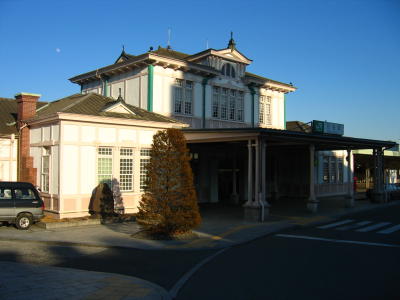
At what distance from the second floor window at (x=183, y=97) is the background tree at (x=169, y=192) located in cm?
919

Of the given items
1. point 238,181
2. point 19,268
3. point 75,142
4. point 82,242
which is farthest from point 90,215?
point 238,181

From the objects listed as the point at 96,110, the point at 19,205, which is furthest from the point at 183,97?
the point at 19,205

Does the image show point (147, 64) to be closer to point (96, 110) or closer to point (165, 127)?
point (165, 127)

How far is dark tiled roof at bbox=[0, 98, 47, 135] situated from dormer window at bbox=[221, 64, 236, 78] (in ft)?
37.2

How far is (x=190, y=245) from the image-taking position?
12.0 meters

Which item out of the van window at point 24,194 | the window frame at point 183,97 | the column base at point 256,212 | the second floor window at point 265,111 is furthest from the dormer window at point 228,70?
the van window at point 24,194

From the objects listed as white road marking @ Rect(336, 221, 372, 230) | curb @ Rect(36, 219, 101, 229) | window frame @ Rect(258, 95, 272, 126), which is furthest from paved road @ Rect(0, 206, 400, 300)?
window frame @ Rect(258, 95, 272, 126)

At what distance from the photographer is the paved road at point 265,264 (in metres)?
7.44

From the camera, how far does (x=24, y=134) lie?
61.7 feet

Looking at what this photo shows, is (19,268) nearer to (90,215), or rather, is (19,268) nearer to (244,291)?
(244,291)

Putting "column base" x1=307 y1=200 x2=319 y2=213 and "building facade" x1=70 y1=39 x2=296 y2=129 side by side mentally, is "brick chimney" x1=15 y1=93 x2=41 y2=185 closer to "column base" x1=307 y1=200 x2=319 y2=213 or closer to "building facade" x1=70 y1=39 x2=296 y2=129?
"building facade" x1=70 y1=39 x2=296 y2=129

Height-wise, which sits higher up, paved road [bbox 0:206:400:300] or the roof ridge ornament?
the roof ridge ornament

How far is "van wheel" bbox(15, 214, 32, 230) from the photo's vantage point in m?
14.3

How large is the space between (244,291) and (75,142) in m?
11.2
